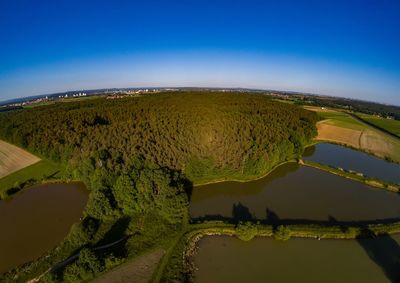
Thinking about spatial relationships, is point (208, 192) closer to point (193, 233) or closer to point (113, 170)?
point (193, 233)

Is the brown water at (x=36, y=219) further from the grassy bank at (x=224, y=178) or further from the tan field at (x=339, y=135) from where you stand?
the tan field at (x=339, y=135)

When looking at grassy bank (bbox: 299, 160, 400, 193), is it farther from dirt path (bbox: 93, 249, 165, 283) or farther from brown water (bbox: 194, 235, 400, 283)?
dirt path (bbox: 93, 249, 165, 283)

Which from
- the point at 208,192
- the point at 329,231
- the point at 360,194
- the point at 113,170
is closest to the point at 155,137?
the point at 113,170

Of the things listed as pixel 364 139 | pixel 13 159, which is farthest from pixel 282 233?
pixel 364 139

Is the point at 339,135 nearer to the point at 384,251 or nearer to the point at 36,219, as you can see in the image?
the point at 384,251

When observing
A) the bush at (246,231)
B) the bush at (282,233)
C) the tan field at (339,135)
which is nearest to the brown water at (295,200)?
the bush at (282,233)

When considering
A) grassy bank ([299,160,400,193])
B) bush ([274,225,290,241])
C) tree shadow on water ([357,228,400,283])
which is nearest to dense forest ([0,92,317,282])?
grassy bank ([299,160,400,193])
